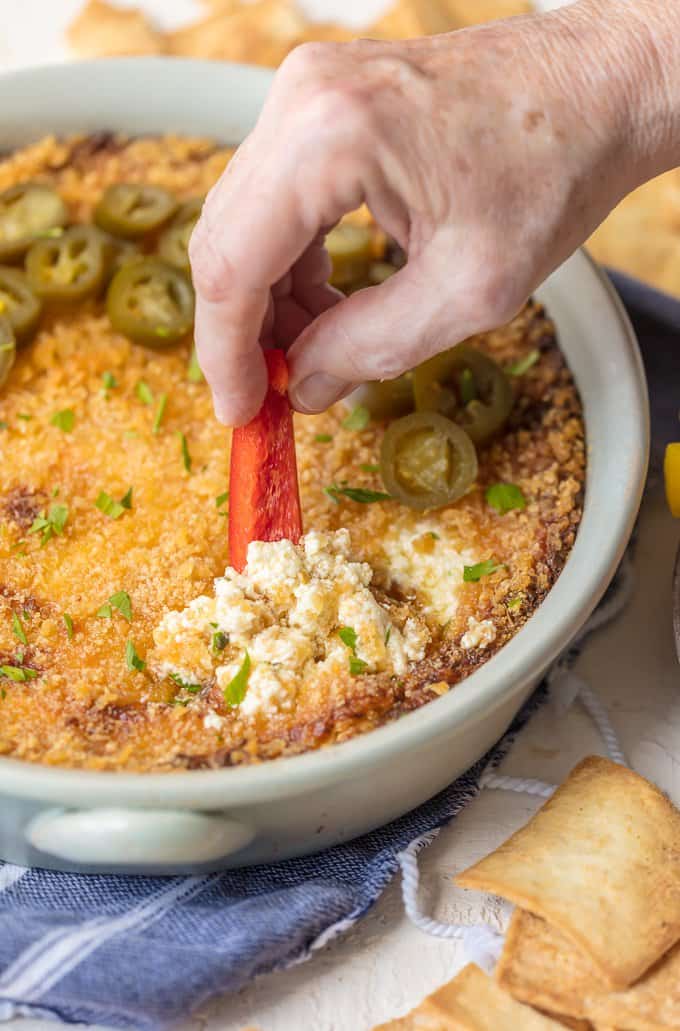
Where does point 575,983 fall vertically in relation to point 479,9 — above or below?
below

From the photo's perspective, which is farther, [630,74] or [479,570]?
[479,570]

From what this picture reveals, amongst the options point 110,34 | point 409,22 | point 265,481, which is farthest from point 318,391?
point 110,34

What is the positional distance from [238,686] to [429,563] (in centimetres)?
47

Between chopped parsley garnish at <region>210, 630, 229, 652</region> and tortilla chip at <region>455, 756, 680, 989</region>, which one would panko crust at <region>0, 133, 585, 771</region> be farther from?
tortilla chip at <region>455, 756, 680, 989</region>

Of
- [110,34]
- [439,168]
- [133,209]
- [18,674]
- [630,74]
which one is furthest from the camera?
[110,34]

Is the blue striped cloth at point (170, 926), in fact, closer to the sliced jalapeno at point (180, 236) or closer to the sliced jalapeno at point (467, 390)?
the sliced jalapeno at point (467, 390)

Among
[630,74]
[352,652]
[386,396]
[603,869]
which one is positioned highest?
[630,74]

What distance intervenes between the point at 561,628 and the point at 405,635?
27 centimetres

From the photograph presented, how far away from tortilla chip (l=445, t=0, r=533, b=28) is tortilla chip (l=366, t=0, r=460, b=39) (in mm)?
95

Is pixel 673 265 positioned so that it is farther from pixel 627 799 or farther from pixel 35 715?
pixel 35 715

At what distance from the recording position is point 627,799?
211 cm

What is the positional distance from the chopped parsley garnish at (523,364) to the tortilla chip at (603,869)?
863 mm

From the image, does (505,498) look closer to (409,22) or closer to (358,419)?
(358,419)

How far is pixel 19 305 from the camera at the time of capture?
261 cm
